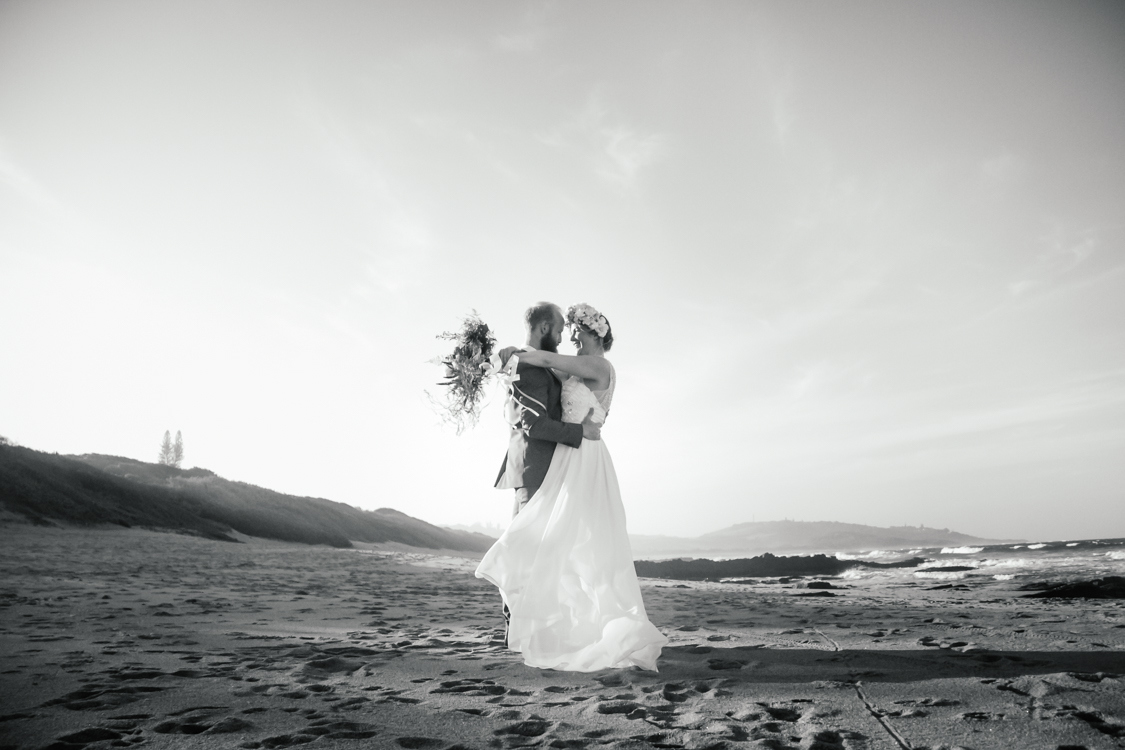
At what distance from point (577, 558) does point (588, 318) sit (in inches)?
73.1

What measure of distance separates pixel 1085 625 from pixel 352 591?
8423 mm

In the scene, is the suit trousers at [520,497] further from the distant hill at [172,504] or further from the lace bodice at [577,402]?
the distant hill at [172,504]

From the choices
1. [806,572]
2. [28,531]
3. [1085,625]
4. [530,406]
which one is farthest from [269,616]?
[806,572]

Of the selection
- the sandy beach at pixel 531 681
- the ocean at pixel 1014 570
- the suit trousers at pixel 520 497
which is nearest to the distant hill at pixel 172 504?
the sandy beach at pixel 531 681

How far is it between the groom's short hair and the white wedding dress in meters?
0.55

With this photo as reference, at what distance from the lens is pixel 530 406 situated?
4.38 meters

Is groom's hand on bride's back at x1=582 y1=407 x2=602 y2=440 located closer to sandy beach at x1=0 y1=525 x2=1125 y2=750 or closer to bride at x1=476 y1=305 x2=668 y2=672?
bride at x1=476 y1=305 x2=668 y2=672

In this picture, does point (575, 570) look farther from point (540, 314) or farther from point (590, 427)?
point (540, 314)

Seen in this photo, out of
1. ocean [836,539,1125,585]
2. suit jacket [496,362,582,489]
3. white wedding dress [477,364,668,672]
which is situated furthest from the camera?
ocean [836,539,1125,585]

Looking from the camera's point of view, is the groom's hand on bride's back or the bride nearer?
the bride

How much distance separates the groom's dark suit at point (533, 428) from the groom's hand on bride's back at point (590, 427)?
0.12 meters

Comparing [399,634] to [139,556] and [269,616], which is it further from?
[139,556]

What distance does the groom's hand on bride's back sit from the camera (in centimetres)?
451

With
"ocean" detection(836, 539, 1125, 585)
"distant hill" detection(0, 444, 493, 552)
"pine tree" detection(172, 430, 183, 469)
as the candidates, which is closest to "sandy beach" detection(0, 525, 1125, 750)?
"ocean" detection(836, 539, 1125, 585)
